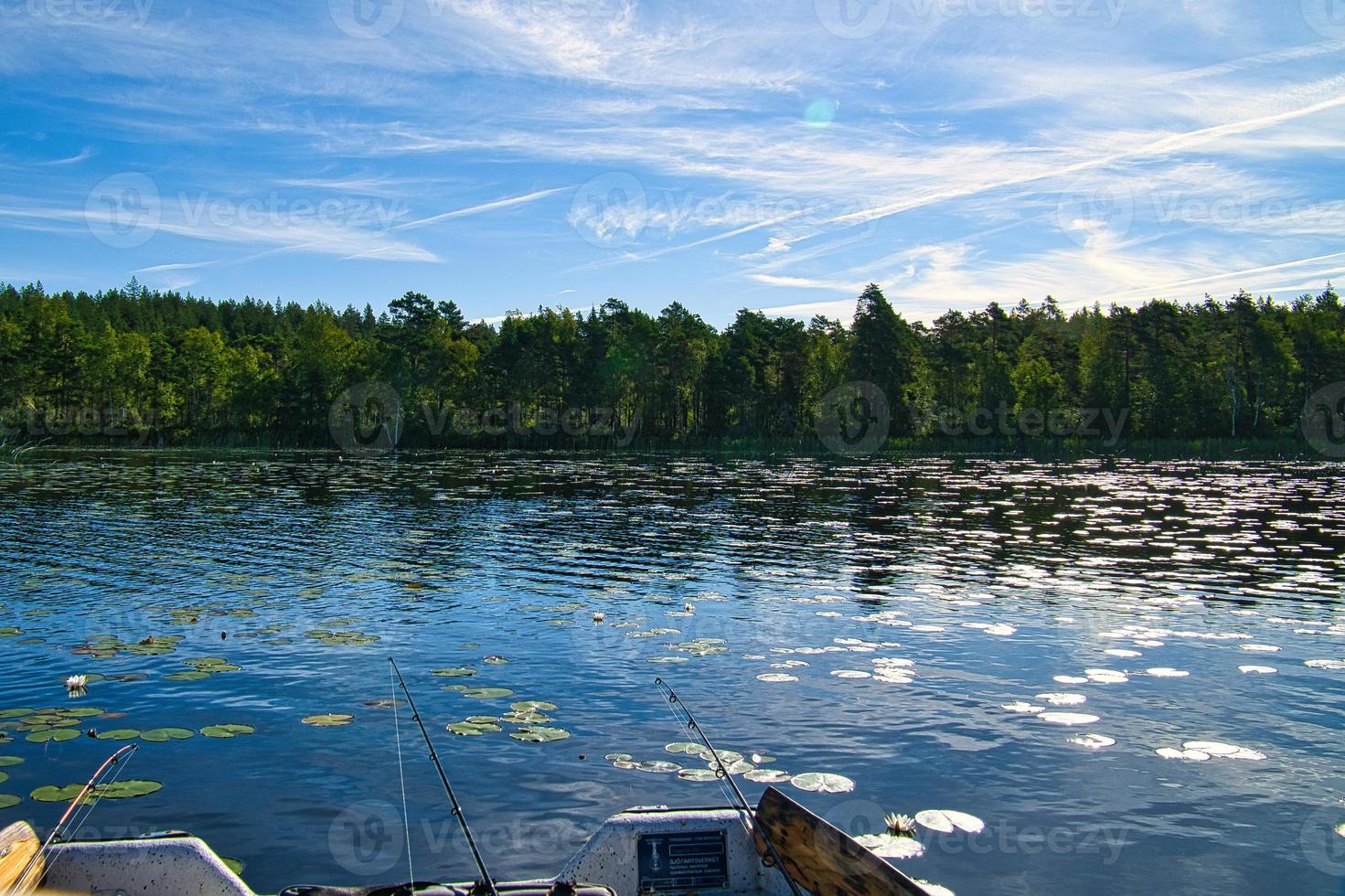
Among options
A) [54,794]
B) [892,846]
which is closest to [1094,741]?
[892,846]

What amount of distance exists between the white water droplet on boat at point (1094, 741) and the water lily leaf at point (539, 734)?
573 centimetres

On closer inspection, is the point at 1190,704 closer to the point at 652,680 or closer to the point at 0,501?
the point at 652,680

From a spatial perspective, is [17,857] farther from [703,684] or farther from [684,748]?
[703,684]

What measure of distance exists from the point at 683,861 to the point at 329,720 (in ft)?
19.7

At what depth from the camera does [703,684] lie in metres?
12.0

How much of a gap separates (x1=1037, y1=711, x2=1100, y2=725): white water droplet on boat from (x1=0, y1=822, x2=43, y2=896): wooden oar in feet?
32.1

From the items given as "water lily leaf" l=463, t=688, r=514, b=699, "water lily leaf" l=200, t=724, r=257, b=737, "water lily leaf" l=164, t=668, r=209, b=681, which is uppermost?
"water lily leaf" l=164, t=668, r=209, b=681

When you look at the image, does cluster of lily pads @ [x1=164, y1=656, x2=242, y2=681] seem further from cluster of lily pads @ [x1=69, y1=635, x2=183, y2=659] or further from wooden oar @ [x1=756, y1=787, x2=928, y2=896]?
wooden oar @ [x1=756, y1=787, x2=928, y2=896]

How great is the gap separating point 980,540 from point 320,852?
2316cm

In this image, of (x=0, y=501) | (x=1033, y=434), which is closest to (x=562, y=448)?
(x=1033, y=434)

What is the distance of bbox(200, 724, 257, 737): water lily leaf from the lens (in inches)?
386

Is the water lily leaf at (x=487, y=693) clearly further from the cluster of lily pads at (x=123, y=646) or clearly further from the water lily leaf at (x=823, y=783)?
the cluster of lily pads at (x=123, y=646)

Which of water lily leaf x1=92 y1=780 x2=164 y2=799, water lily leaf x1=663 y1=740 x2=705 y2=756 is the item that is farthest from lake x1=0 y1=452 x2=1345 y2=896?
water lily leaf x1=92 y1=780 x2=164 y2=799

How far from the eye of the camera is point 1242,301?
95.3m
